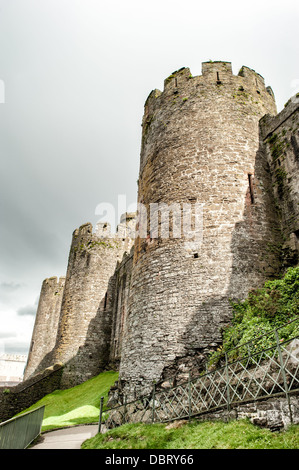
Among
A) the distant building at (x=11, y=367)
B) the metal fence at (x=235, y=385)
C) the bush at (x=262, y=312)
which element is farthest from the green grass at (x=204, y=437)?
the distant building at (x=11, y=367)

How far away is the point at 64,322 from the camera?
20531 mm

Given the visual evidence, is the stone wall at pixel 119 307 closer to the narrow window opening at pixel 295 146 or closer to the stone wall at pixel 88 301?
the stone wall at pixel 88 301

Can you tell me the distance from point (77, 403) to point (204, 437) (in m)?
12.0

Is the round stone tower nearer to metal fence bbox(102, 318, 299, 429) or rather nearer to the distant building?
metal fence bbox(102, 318, 299, 429)

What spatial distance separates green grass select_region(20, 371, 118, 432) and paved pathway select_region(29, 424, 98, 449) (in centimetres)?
111

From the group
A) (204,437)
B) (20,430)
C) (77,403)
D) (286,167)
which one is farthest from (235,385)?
(77,403)

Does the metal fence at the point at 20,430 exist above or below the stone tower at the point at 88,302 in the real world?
below

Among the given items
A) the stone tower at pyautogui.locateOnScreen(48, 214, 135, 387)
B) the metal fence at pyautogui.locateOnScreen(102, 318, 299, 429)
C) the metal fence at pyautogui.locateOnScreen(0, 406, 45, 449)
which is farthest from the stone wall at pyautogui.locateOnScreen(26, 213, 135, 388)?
the metal fence at pyautogui.locateOnScreen(102, 318, 299, 429)

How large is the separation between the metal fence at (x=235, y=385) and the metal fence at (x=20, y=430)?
2.11 metres

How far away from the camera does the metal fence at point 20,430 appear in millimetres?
6179

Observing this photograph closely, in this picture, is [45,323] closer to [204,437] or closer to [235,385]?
[235,385]

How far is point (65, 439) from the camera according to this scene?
888 centimetres
